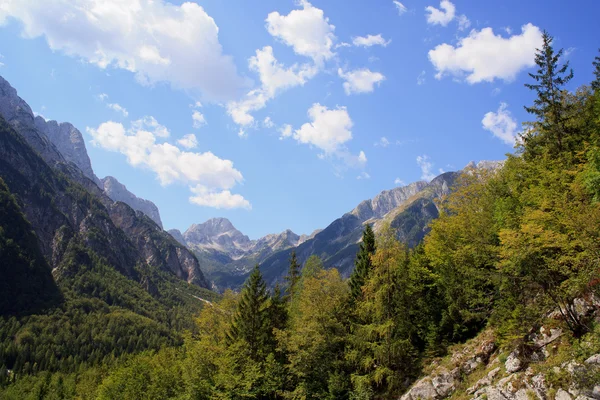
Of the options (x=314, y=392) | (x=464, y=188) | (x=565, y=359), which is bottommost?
(x=314, y=392)

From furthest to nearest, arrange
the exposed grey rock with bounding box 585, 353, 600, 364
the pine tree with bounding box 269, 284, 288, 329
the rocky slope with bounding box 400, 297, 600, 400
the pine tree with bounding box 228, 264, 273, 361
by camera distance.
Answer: the pine tree with bounding box 269, 284, 288, 329 < the pine tree with bounding box 228, 264, 273, 361 < the rocky slope with bounding box 400, 297, 600, 400 < the exposed grey rock with bounding box 585, 353, 600, 364

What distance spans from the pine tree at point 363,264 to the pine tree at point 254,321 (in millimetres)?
12879

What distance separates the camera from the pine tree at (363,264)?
44.6 m

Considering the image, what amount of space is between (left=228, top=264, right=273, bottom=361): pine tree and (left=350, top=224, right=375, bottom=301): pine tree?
1288cm

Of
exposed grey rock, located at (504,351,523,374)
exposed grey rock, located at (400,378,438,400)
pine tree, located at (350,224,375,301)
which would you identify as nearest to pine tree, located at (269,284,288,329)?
pine tree, located at (350,224,375,301)

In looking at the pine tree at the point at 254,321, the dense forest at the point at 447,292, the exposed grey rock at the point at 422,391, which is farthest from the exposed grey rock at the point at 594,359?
the pine tree at the point at 254,321

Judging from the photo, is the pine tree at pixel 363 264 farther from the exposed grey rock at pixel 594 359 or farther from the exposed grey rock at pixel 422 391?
the exposed grey rock at pixel 594 359

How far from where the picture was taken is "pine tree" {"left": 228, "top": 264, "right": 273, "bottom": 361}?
151ft

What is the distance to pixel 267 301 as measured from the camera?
164 ft

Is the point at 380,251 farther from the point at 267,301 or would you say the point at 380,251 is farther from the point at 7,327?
the point at 7,327

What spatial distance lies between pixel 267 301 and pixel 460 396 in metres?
30.2

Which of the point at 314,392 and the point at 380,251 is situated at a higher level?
the point at 380,251

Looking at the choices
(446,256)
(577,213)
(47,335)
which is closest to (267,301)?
(446,256)

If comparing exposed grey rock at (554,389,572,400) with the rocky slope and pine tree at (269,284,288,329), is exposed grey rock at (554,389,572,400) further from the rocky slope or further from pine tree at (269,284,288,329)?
pine tree at (269,284,288,329)
